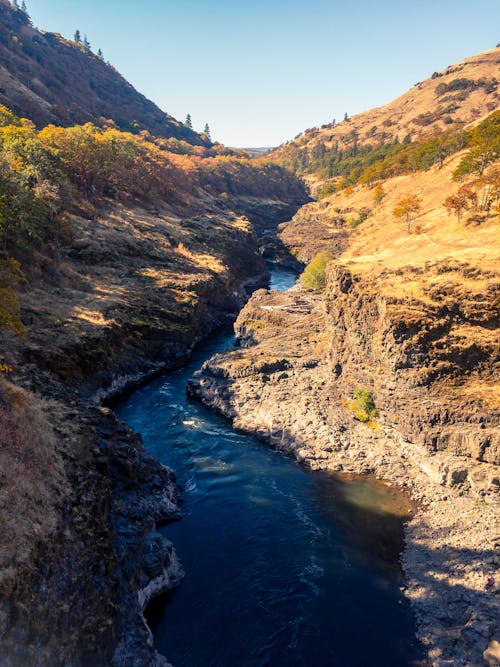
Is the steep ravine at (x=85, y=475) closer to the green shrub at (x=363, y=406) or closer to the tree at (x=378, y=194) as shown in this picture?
the green shrub at (x=363, y=406)

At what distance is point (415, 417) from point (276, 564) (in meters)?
18.8

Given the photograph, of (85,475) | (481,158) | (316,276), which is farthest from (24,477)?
(481,158)

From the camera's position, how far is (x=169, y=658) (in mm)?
21250

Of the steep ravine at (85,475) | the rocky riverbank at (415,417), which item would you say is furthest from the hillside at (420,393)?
the steep ravine at (85,475)

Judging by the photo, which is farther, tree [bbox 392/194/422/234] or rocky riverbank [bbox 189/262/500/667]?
tree [bbox 392/194/422/234]

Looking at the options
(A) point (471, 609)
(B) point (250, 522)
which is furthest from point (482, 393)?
(B) point (250, 522)

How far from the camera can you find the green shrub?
42.1m

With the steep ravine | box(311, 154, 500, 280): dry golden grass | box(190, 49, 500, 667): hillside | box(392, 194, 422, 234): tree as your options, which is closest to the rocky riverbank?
box(190, 49, 500, 667): hillside

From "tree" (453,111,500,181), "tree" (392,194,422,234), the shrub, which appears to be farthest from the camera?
the shrub

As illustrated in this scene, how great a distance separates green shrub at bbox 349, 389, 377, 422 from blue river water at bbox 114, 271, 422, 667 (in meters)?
7.93

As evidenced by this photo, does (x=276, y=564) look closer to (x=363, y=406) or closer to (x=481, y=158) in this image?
(x=363, y=406)

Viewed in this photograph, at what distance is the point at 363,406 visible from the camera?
140 ft

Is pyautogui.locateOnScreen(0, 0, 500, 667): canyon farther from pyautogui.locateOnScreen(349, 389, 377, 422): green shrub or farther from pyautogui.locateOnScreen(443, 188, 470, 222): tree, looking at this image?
pyautogui.locateOnScreen(443, 188, 470, 222): tree

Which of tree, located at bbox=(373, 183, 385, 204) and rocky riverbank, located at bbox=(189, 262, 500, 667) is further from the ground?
tree, located at bbox=(373, 183, 385, 204)
